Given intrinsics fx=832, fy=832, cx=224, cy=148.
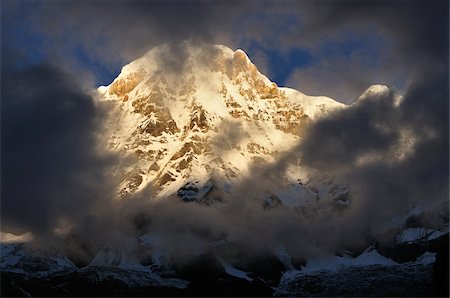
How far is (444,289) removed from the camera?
191125 mm

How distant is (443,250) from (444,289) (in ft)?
32.0

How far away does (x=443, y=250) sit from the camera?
196 meters
